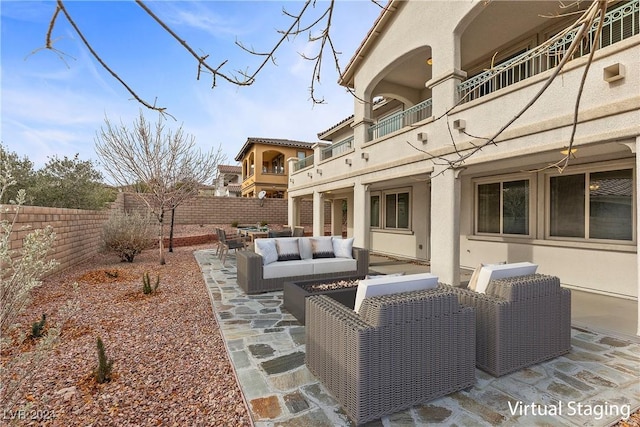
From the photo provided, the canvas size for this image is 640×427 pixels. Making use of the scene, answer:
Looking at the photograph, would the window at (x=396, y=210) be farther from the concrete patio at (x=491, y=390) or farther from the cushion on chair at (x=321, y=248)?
the concrete patio at (x=491, y=390)

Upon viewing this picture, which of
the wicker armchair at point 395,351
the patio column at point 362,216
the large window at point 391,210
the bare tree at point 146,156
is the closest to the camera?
the wicker armchair at point 395,351

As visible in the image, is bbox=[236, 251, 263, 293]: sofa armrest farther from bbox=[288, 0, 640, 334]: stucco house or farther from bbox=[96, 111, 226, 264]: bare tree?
bbox=[96, 111, 226, 264]: bare tree

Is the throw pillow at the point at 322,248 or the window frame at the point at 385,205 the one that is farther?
the window frame at the point at 385,205

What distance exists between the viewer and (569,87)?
14.8 ft

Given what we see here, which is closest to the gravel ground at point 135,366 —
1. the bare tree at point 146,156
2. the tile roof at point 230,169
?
the bare tree at point 146,156

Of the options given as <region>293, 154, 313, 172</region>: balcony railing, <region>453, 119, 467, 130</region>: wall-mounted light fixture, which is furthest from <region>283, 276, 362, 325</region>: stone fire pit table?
<region>293, 154, 313, 172</region>: balcony railing

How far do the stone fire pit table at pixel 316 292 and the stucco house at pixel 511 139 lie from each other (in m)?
2.16

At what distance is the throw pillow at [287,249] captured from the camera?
6.64 meters

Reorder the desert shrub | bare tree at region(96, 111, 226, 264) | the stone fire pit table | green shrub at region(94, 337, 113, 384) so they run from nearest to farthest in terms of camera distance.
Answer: green shrub at region(94, 337, 113, 384) → the stone fire pit table → bare tree at region(96, 111, 226, 264) → the desert shrub

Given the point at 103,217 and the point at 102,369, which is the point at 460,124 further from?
the point at 103,217

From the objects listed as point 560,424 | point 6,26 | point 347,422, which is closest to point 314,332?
point 347,422

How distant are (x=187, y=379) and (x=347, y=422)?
1.62 metres

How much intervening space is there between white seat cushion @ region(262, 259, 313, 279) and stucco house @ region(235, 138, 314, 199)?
17556 millimetres

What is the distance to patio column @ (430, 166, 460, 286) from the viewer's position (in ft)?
20.1
